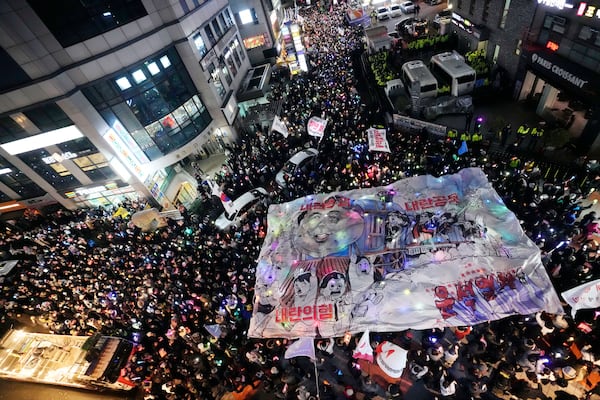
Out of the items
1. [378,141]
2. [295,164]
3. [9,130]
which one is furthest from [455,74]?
[9,130]

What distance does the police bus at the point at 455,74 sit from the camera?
73.2 ft

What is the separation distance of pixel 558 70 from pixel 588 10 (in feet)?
10.0

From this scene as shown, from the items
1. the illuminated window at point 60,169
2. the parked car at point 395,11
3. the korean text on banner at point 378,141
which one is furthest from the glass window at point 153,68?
the parked car at point 395,11

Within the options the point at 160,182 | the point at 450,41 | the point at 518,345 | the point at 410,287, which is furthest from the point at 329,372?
the point at 450,41

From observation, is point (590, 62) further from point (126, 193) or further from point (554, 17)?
point (126, 193)

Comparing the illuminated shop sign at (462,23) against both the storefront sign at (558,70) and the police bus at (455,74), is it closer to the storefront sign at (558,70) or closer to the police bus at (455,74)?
the police bus at (455,74)

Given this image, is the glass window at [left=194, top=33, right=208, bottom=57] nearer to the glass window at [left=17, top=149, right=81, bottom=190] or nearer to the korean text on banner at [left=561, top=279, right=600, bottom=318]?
the glass window at [left=17, top=149, right=81, bottom=190]

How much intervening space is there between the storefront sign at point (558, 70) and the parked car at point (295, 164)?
1507cm

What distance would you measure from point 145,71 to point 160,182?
8.36 m

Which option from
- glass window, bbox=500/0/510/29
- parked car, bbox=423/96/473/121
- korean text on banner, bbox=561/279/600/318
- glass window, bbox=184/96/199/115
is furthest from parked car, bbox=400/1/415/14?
korean text on banner, bbox=561/279/600/318

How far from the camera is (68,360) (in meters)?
13.9

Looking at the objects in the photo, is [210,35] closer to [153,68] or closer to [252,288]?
[153,68]

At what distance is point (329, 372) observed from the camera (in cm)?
1173

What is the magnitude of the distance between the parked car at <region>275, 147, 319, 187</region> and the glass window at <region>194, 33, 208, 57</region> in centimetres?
1196
